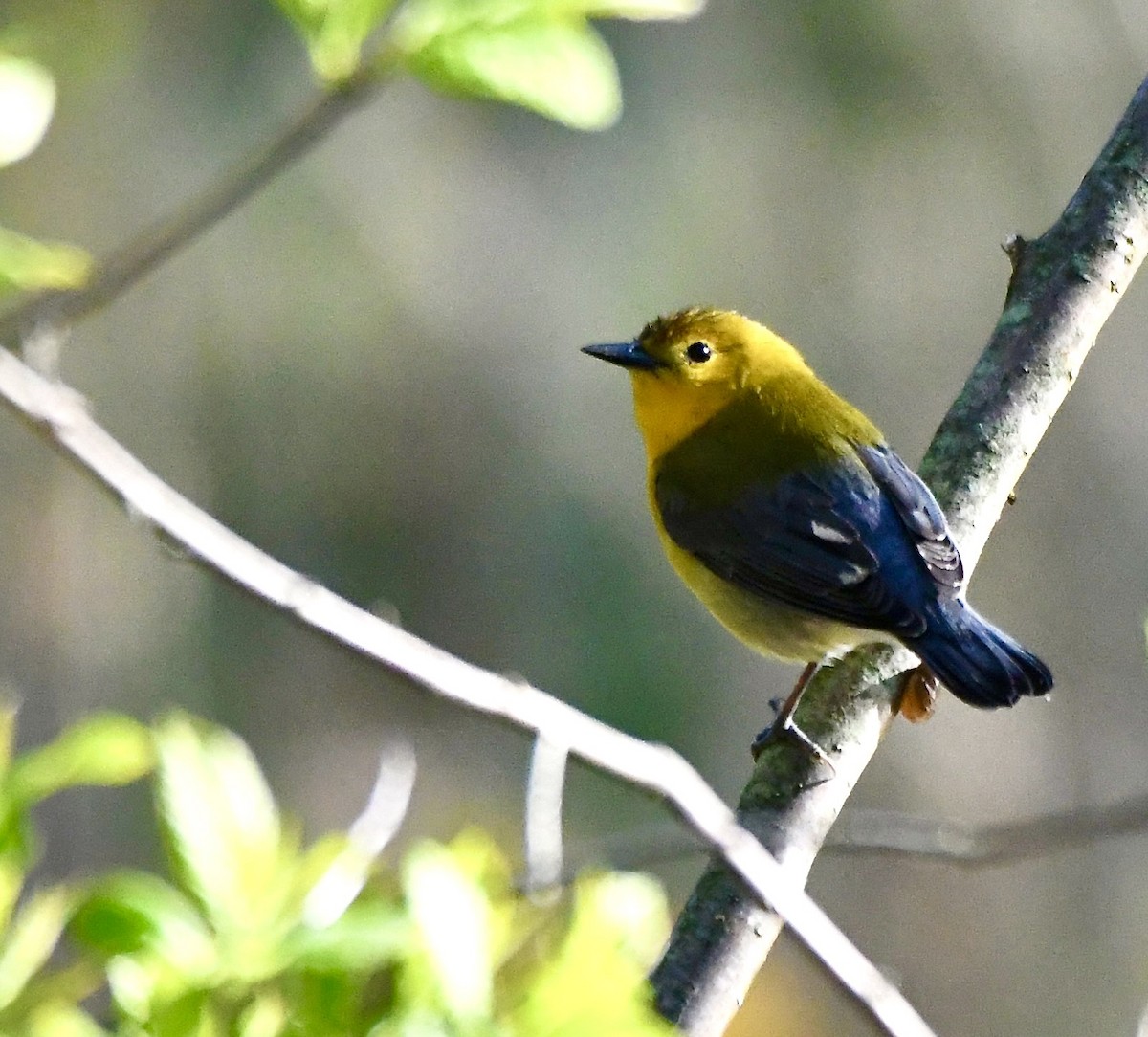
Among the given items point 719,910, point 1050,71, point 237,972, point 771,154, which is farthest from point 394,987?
point 1050,71

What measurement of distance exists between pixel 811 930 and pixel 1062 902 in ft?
19.2

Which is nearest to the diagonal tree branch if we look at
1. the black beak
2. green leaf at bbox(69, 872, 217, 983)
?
the black beak

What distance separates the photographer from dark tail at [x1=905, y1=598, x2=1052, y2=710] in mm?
2658

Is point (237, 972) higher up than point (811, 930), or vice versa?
point (811, 930)

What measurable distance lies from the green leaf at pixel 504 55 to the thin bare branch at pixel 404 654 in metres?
0.33

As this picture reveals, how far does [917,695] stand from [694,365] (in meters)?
1.01

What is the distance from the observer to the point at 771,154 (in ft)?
22.0

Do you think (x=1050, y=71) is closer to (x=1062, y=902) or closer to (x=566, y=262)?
(x=566, y=262)

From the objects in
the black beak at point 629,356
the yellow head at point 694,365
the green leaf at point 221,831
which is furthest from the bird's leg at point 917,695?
the green leaf at point 221,831

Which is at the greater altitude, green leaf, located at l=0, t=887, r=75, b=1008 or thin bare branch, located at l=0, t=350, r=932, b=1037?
thin bare branch, located at l=0, t=350, r=932, b=1037

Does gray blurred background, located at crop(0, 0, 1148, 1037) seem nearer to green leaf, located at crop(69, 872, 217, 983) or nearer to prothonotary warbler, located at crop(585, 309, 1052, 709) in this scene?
prothonotary warbler, located at crop(585, 309, 1052, 709)

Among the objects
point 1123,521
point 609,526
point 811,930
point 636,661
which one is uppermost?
point 1123,521

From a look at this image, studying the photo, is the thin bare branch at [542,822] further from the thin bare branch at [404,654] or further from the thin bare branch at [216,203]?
the thin bare branch at [216,203]

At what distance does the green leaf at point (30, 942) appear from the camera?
1.02m
